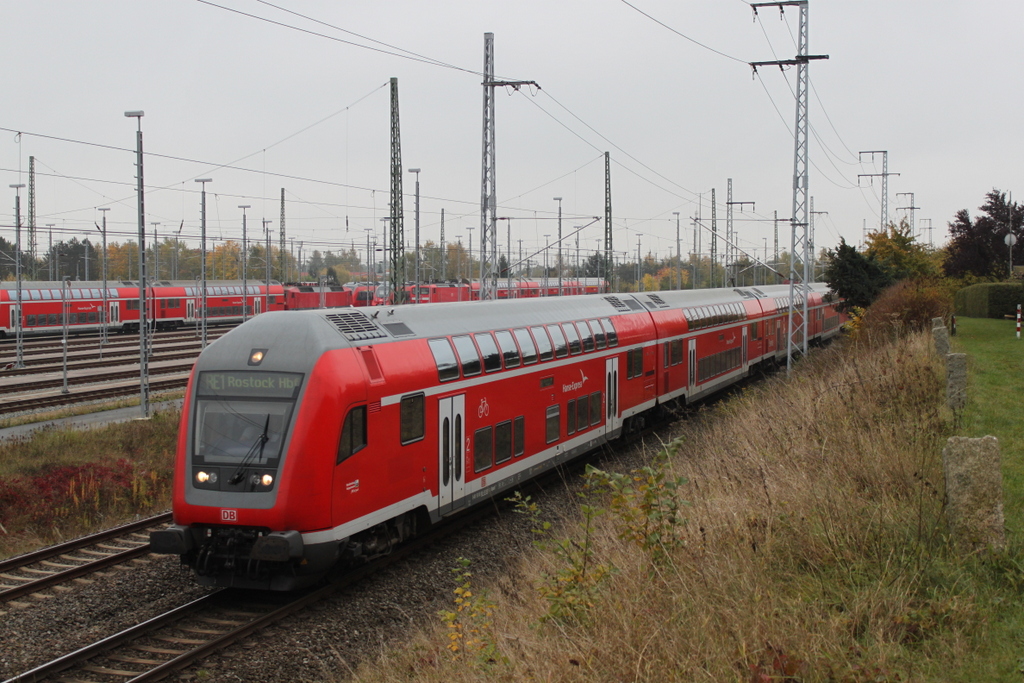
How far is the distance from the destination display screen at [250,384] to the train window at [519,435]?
481 centimetres

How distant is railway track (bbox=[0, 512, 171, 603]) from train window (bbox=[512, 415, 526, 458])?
5.42m

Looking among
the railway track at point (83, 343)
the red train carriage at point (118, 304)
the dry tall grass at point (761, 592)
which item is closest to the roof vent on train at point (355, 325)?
the dry tall grass at point (761, 592)

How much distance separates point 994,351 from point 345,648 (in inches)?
723

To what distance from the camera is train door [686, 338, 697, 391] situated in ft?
75.8

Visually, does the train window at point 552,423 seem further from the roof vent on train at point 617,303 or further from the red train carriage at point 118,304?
the red train carriage at point 118,304

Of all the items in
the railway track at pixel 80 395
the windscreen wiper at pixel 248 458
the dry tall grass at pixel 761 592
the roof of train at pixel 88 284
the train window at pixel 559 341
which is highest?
the roof of train at pixel 88 284

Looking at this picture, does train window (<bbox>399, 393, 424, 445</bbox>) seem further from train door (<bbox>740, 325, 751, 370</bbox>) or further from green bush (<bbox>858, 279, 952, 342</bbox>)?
train door (<bbox>740, 325, 751, 370</bbox>)

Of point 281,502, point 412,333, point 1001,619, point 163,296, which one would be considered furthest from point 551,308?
point 163,296

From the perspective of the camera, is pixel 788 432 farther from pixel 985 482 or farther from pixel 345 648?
pixel 345 648

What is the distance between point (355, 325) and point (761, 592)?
6.21 m

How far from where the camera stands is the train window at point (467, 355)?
41.1 ft

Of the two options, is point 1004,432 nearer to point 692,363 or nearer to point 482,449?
point 482,449

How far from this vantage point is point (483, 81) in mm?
24141

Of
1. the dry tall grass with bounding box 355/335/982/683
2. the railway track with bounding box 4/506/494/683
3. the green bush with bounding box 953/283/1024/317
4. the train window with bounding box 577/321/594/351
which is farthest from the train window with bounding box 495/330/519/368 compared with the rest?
the green bush with bounding box 953/283/1024/317
